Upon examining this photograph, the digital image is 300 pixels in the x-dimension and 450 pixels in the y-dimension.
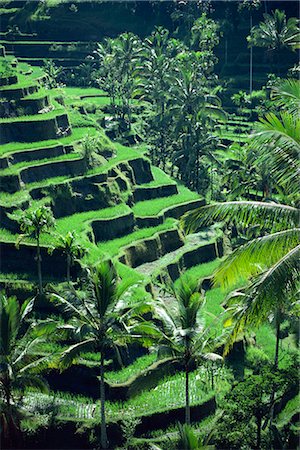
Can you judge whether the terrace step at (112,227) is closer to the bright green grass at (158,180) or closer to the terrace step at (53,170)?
the terrace step at (53,170)

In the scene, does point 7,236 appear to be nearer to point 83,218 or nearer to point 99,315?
point 83,218

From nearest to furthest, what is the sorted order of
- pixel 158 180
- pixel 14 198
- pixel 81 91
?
1. pixel 14 198
2. pixel 158 180
3. pixel 81 91

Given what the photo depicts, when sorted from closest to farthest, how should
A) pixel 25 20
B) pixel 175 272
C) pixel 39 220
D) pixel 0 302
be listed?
pixel 0 302 → pixel 39 220 → pixel 175 272 → pixel 25 20

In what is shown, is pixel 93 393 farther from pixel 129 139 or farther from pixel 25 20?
pixel 25 20

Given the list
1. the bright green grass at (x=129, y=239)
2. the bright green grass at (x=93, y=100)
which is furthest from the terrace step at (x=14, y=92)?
the bright green grass at (x=93, y=100)

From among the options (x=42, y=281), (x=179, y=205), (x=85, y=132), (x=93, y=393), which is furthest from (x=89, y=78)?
(x=93, y=393)

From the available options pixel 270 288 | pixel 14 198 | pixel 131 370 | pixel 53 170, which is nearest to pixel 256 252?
pixel 270 288
